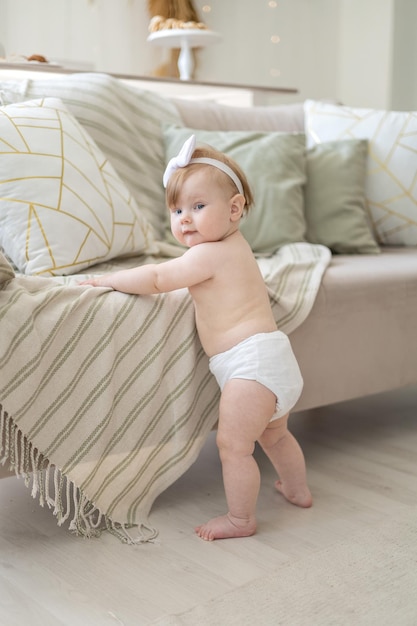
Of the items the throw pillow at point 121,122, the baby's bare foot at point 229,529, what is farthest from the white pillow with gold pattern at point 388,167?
the baby's bare foot at point 229,529

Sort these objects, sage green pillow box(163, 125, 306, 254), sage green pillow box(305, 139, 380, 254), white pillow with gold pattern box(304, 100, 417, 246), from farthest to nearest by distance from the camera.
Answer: white pillow with gold pattern box(304, 100, 417, 246)
sage green pillow box(305, 139, 380, 254)
sage green pillow box(163, 125, 306, 254)

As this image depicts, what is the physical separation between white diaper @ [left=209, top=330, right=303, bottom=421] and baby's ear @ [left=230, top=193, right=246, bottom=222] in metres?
0.23

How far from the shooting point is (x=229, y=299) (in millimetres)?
1525

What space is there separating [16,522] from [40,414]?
307 millimetres

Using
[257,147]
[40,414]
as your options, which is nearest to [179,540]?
[40,414]

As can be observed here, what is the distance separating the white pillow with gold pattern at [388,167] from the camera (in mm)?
2473

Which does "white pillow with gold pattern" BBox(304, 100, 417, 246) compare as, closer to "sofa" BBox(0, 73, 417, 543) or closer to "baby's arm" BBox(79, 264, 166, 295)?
"sofa" BBox(0, 73, 417, 543)

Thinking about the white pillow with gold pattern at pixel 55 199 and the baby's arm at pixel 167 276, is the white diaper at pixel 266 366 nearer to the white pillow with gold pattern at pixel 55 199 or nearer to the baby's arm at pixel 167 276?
the baby's arm at pixel 167 276

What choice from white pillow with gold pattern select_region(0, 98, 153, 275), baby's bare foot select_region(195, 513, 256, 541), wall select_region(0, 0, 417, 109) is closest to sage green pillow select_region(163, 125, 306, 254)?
white pillow with gold pattern select_region(0, 98, 153, 275)

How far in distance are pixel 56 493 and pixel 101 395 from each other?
0.61 ft

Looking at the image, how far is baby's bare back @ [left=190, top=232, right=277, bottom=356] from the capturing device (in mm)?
1521

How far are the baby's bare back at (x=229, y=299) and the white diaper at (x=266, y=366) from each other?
0.8 inches

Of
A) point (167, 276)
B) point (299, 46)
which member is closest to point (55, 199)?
point (167, 276)

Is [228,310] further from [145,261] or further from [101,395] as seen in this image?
[145,261]
